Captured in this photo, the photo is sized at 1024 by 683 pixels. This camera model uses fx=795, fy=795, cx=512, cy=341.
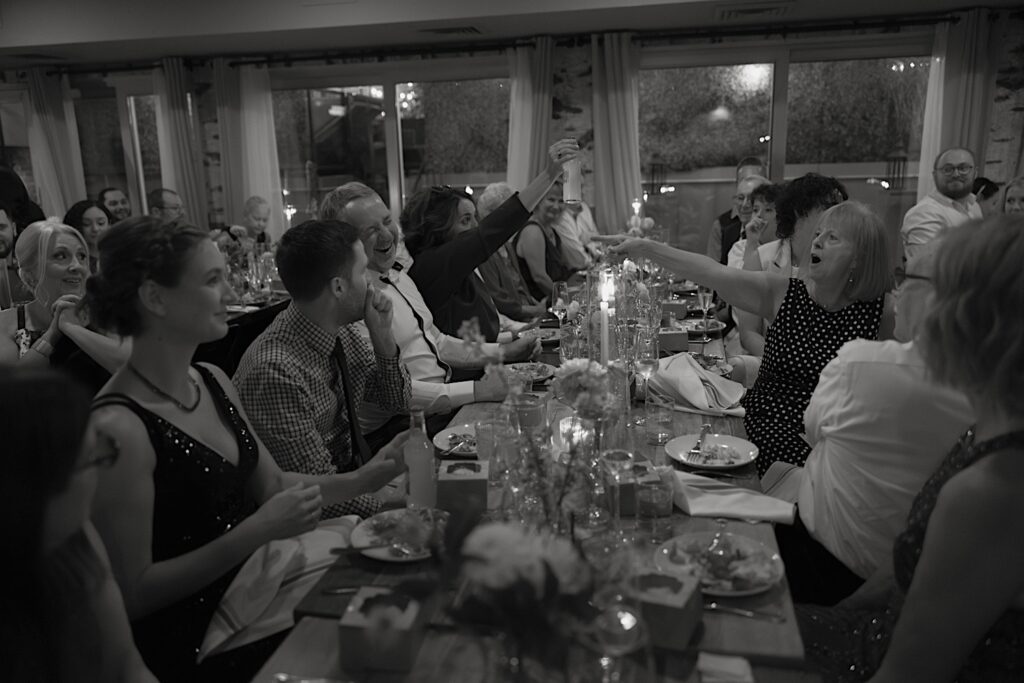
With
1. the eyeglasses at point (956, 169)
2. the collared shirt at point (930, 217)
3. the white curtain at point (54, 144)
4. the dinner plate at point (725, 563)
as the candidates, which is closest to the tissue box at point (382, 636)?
the dinner plate at point (725, 563)

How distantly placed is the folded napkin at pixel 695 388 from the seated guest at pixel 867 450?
21.9 inches

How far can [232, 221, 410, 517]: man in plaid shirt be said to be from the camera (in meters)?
1.88

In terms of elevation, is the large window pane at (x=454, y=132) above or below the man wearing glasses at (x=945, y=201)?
above

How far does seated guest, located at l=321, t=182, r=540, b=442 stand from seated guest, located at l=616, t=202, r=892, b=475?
2.75 feet

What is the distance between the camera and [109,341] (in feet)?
7.80

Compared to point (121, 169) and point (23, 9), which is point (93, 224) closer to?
point (23, 9)

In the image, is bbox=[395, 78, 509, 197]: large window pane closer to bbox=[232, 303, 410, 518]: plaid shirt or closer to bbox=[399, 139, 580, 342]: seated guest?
bbox=[399, 139, 580, 342]: seated guest

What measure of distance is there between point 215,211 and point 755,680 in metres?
7.78

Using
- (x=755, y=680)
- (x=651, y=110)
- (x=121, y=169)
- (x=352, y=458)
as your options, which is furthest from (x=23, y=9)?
(x=755, y=680)

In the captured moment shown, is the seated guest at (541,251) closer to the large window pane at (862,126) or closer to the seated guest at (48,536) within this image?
the large window pane at (862,126)

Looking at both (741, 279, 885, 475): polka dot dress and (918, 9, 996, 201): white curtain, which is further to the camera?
(918, 9, 996, 201): white curtain

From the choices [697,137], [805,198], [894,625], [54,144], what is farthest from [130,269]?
[54,144]

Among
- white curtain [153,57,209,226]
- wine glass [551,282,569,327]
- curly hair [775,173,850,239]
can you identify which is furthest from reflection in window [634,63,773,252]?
white curtain [153,57,209,226]

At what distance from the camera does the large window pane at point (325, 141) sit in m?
7.84
